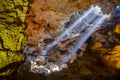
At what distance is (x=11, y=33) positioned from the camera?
503cm

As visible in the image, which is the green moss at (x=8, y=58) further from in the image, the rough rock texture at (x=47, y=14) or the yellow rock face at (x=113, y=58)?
the yellow rock face at (x=113, y=58)

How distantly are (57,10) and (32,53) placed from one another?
3.11 m

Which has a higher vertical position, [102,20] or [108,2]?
[108,2]

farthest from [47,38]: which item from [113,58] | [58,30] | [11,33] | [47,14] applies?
[11,33]

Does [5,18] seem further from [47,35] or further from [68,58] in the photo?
[68,58]

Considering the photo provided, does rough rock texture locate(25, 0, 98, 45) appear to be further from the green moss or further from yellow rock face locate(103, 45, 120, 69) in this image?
the green moss

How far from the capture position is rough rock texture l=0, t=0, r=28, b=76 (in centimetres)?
487

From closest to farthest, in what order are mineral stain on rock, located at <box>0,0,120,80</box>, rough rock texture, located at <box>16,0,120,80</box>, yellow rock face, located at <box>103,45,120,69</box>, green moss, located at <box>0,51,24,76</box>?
green moss, located at <box>0,51,24,76</box> → mineral stain on rock, located at <box>0,0,120,80</box> → rough rock texture, located at <box>16,0,120,80</box> → yellow rock face, located at <box>103,45,120,69</box>

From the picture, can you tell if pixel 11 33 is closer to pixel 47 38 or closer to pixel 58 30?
pixel 58 30

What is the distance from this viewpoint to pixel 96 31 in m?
13.2

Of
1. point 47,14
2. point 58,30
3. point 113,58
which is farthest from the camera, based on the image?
point 58,30

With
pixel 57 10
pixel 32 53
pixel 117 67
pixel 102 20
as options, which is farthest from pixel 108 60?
pixel 102 20

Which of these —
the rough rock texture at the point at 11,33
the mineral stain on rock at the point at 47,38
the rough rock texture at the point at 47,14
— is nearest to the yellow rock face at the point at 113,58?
the mineral stain on rock at the point at 47,38

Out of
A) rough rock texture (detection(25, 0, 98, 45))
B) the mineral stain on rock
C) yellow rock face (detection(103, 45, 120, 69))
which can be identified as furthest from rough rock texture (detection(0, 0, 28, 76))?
yellow rock face (detection(103, 45, 120, 69))
